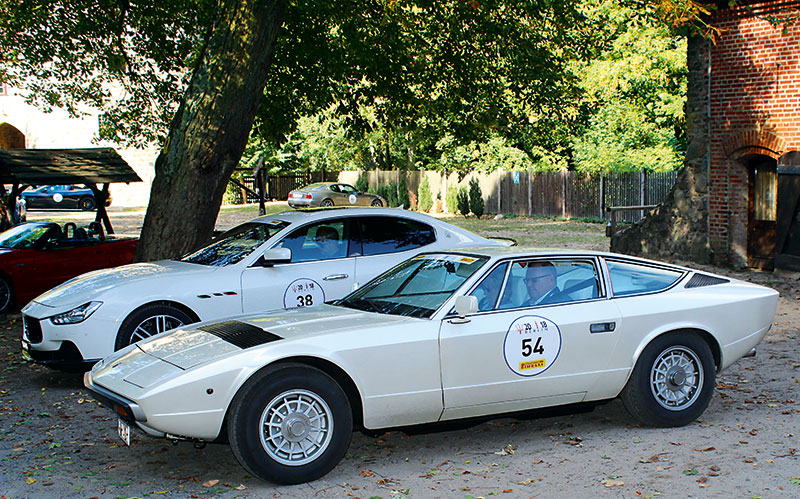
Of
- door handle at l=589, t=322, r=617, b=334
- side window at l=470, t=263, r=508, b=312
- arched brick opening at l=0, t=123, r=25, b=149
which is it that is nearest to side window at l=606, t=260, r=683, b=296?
door handle at l=589, t=322, r=617, b=334

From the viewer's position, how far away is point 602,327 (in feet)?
21.5

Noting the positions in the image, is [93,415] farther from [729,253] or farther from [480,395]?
[729,253]

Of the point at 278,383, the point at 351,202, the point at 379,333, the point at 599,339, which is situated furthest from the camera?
the point at 351,202

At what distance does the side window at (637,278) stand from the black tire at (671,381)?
0.41 metres

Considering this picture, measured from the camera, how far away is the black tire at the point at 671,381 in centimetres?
670

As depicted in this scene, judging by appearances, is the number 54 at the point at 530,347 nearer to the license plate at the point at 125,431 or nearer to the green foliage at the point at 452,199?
the license plate at the point at 125,431

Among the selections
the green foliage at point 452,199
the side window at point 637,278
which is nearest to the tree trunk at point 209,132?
the side window at point 637,278

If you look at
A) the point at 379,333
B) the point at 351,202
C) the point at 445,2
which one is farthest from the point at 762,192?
the point at 351,202

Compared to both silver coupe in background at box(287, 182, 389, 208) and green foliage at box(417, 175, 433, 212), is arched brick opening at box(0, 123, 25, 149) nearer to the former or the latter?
silver coupe in background at box(287, 182, 389, 208)

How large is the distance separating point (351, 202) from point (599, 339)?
124ft

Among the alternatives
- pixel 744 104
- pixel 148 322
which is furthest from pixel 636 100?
pixel 148 322

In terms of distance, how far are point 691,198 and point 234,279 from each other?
12.2 meters

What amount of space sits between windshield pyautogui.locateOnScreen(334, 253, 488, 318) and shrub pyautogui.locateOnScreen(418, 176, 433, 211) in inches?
1491

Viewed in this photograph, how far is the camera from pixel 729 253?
695 inches
